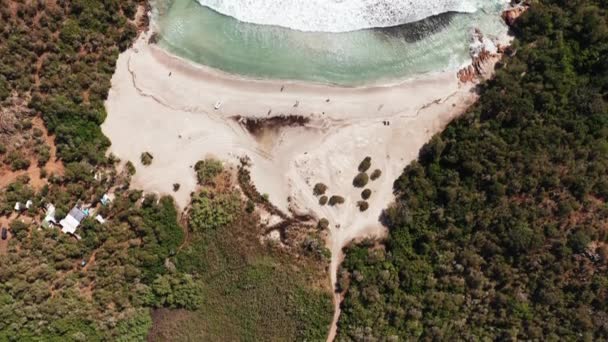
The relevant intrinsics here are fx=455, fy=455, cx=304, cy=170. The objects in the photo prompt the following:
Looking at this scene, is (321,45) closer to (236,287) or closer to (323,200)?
(323,200)

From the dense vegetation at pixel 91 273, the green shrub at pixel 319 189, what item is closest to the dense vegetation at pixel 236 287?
the dense vegetation at pixel 91 273


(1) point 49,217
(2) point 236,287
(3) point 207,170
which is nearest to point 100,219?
(1) point 49,217

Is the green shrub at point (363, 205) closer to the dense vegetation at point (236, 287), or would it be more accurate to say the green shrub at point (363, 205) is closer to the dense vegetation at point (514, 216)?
the dense vegetation at point (514, 216)

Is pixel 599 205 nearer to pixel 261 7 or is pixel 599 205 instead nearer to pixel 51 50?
pixel 261 7

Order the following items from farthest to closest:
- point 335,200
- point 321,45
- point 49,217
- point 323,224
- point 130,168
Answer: point 321,45 < point 335,200 < point 323,224 < point 130,168 < point 49,217

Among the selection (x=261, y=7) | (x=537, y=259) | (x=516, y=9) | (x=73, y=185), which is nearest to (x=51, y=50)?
(x=73, y=185)
